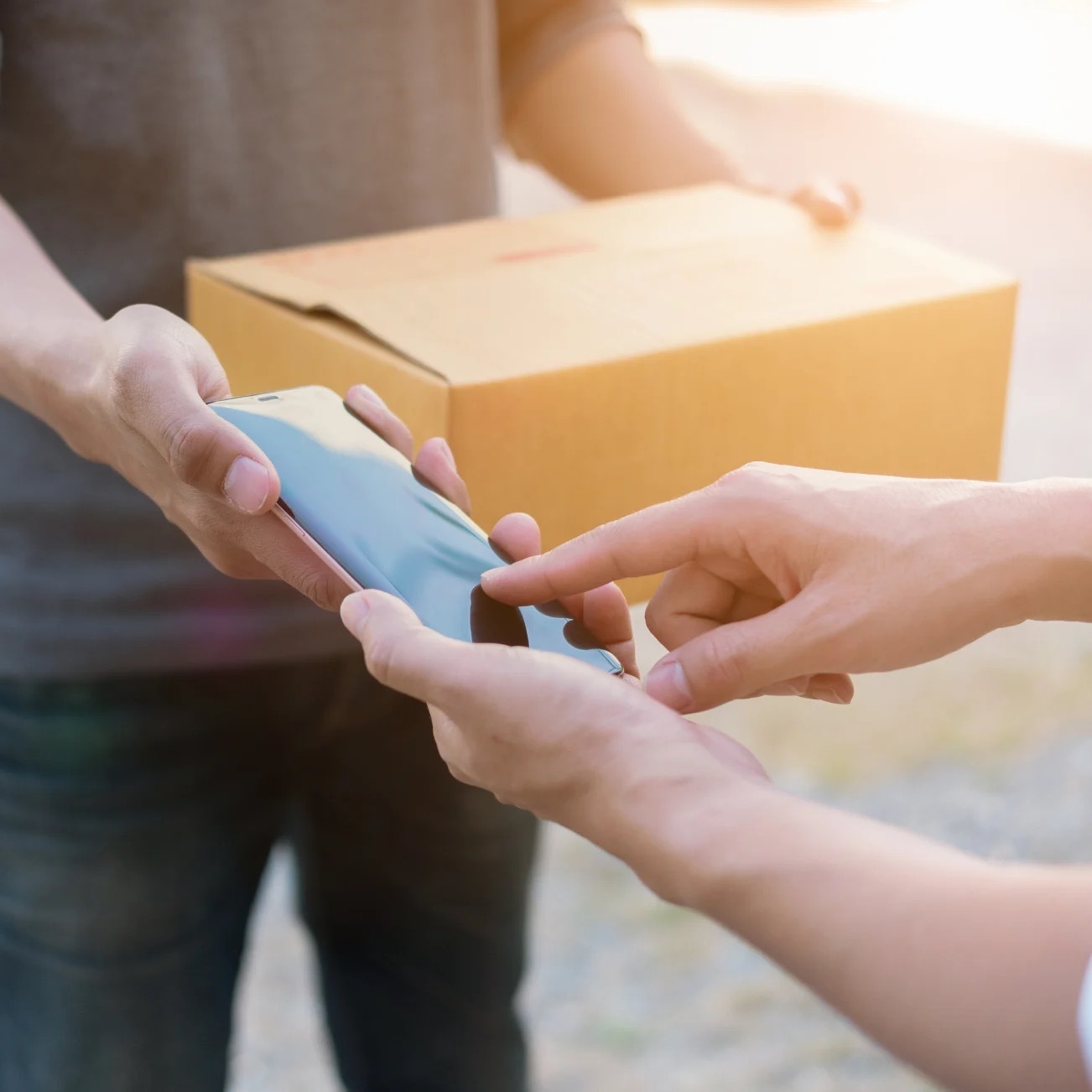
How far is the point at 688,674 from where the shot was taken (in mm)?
489

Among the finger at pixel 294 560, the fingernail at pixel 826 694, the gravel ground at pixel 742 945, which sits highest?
the finger at pixel 294 560

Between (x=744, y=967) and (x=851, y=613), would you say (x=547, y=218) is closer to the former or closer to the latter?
(x=851, y=613)

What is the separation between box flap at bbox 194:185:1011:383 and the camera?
59 centimetres

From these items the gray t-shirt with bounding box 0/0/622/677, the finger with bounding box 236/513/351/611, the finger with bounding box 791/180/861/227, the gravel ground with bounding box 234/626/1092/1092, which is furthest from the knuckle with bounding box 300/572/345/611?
the gravel ground with bounding box 234/626/1092/1092

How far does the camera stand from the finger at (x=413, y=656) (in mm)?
429

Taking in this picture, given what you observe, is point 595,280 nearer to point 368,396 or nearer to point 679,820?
point 368,396

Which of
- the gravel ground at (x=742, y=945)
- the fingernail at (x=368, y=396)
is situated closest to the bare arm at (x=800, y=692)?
the fingernail at (x=368, y=396)

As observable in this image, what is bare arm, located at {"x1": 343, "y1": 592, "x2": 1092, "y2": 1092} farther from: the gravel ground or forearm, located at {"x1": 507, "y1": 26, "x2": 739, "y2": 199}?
the gravel ground

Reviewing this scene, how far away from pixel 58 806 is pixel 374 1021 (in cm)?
29

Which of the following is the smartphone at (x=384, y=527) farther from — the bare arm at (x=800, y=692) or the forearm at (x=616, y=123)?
the forearm at (x=616, y=123)

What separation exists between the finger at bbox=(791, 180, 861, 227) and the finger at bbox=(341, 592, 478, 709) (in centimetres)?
41

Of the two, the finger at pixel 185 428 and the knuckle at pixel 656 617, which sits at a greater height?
the finger at pixel 185 428

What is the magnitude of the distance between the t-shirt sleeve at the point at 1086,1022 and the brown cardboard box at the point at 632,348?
12.3 inches

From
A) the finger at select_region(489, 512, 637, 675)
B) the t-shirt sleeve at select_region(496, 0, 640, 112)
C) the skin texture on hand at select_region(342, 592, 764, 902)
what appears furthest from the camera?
the t-shirt sleeve at select_region(496, 0, 640, 112)
